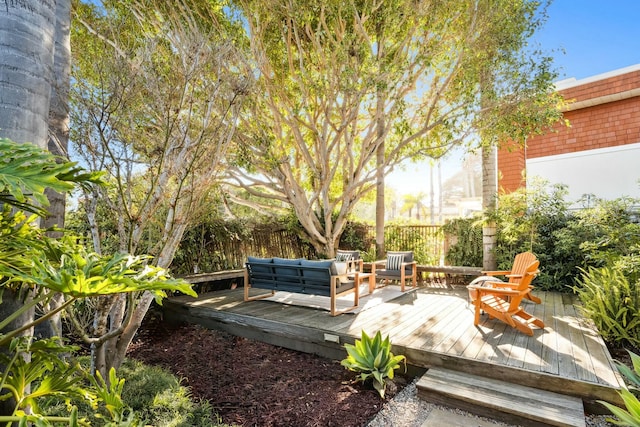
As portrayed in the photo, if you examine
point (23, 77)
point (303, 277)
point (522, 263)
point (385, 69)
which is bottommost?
point (303, 277)

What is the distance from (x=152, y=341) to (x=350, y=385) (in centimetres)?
320

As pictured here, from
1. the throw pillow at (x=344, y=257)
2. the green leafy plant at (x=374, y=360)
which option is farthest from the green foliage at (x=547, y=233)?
the green leafy plant at (x=374, y=360)

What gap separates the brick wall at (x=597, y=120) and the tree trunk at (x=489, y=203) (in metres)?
0.86

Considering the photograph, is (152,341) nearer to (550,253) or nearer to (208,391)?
(208,391)

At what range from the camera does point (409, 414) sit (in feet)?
9.30

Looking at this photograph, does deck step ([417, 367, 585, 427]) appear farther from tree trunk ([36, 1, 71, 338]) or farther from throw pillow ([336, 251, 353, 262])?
throw pillow ([336, 251, 353, 262])

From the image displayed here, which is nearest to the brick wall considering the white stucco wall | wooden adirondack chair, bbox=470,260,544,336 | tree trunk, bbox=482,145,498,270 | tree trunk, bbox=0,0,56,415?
the white stucco wall

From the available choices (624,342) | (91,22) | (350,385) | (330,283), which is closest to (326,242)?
(330,283)

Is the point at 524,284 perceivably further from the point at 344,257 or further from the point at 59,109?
the point at 59,109

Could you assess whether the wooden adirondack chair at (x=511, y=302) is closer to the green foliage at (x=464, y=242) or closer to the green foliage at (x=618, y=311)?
the green foliage at (x=618, y=311)

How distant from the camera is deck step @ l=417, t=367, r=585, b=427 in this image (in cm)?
249

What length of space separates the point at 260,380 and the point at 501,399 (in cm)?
241

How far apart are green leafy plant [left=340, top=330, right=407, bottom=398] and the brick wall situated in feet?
22.8

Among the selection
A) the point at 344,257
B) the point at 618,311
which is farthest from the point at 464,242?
the point at 618,311
